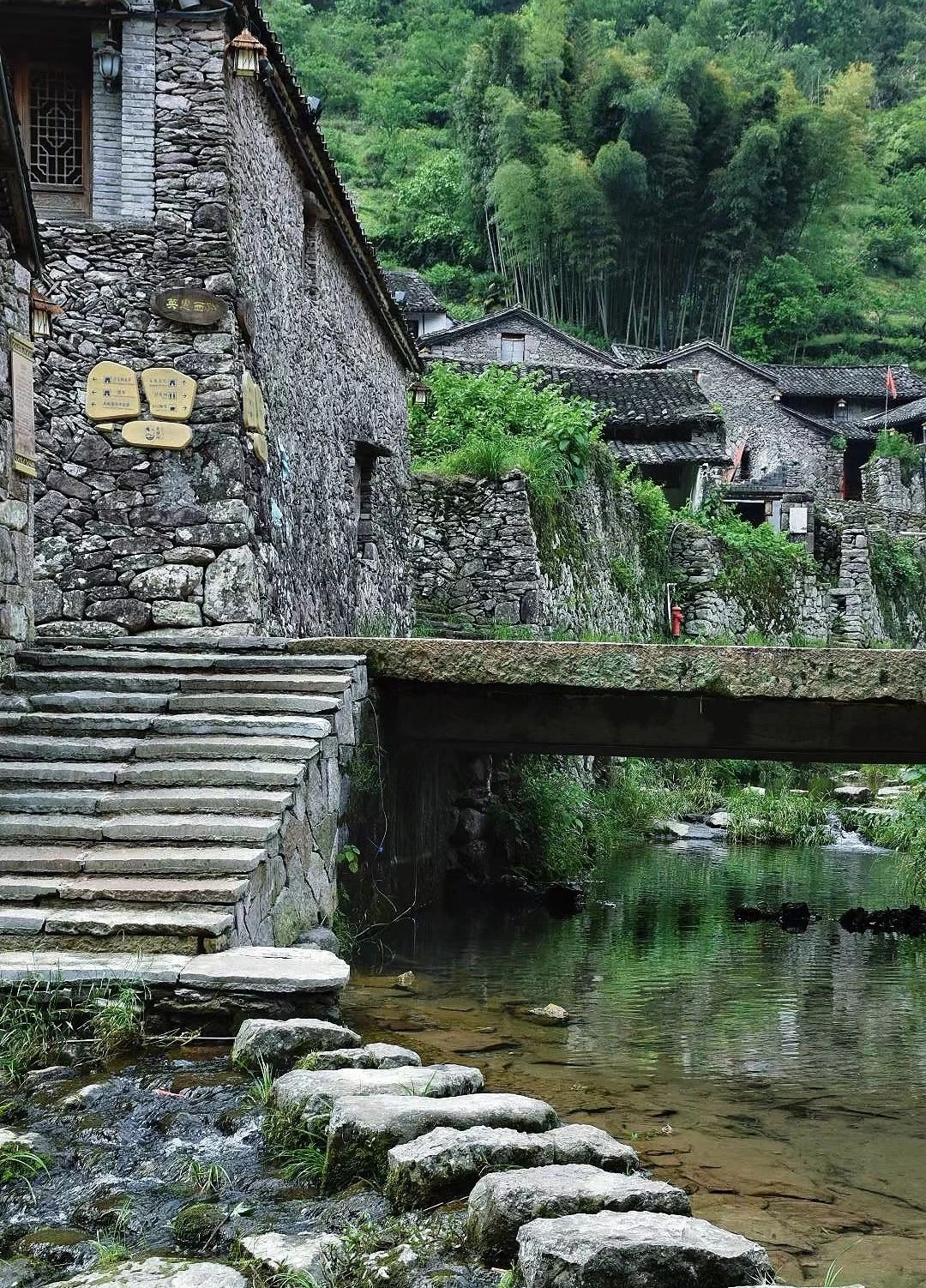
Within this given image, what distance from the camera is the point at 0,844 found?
5.73m

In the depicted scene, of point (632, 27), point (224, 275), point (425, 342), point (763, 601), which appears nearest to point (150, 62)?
point (224, 275)

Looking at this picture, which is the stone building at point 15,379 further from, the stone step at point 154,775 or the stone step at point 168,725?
the stone step at point 154,775

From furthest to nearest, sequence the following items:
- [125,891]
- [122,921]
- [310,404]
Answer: [310,404], [125,891], [122,921]

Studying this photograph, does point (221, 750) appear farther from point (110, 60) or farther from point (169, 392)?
point (110, 60)

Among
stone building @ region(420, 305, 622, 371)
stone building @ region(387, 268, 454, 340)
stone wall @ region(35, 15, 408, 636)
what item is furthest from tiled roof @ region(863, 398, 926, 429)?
stone wall @ region(35, 15, 408, 636)

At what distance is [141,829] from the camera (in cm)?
572

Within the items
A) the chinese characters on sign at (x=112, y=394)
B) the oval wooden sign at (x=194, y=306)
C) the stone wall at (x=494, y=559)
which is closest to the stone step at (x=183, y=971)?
the chinese characters on sign at (x=112, y=394)

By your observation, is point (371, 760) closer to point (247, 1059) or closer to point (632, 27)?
point (247, 1059)

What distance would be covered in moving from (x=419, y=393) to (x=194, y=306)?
37.3ft

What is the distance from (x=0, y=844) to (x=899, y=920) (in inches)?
299

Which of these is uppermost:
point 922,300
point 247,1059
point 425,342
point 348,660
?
point 922,300

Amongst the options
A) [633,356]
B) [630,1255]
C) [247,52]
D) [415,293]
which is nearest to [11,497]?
[247,52]

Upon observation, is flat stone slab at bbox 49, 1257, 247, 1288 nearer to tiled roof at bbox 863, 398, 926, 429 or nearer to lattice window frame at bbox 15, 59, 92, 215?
lattice window frame at bbox 15, 59, 92, 215

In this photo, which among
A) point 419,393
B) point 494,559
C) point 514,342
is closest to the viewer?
point 494,559
